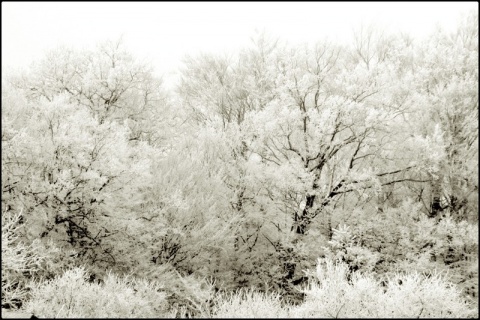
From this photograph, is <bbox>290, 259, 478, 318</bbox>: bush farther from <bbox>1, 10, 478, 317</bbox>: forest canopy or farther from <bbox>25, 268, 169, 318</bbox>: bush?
<bbox>25, 268, 169, 318</bbox>: bush

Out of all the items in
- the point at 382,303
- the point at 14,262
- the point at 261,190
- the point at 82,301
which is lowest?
the point at 82,301

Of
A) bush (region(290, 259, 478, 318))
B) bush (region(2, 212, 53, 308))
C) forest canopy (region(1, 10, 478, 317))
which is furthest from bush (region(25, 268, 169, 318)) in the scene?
bush (region(290, 259, 478, 318))

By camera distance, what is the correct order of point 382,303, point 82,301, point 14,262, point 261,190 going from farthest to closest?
point 261,190 → point 14,262 → point 82,301 → point 382,303

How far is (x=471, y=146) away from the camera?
15.7 meters

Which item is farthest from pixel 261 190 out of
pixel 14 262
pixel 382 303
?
pixel 14 262

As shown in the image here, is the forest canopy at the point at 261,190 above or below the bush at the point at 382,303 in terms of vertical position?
above

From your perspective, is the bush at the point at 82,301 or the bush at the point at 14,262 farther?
the bush at the point at 14,262

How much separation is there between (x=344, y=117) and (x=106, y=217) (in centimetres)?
1066

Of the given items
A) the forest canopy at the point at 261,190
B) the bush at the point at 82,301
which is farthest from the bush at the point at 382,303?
the bush at the point at 82,301

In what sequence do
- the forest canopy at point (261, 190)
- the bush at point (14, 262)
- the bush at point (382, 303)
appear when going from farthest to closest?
the forest canopy at point (261, 190) < the bush at point (14, 262) < the bush at point (382, 303)

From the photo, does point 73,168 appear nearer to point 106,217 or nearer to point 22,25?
point 106,217

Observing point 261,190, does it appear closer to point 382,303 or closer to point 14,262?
point 382,303

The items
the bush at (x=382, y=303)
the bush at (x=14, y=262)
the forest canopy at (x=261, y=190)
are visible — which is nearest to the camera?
the bush at (x=382, y=303)

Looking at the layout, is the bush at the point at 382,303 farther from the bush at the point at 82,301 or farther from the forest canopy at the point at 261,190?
the bush at the point at 82,301
